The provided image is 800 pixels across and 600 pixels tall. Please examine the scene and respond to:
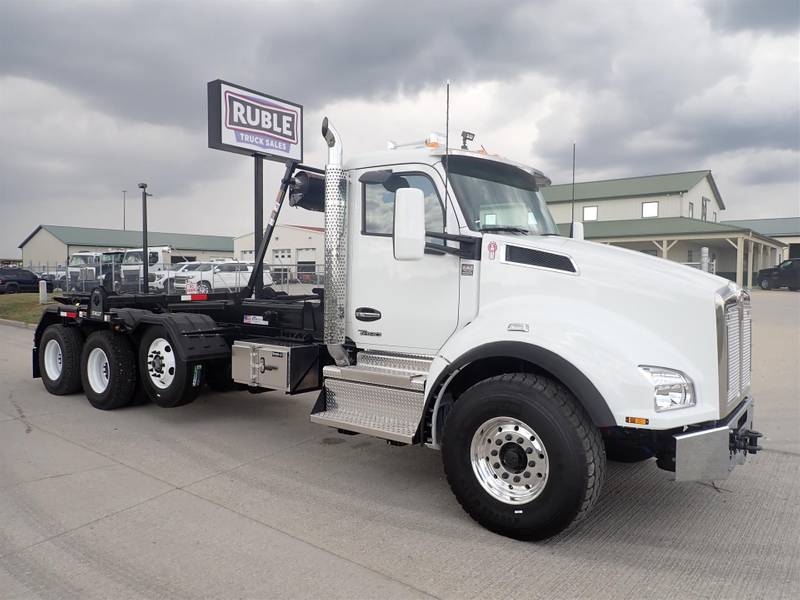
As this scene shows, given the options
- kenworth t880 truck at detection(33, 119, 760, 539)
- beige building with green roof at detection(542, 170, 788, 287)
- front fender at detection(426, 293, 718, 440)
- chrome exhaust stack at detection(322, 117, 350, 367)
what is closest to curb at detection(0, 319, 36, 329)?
kenworth t880 truck at detection(33, 119, 760, 539)

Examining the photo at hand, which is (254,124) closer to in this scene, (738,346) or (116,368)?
(116,368)

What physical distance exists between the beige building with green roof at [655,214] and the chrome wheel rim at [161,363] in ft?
91.3

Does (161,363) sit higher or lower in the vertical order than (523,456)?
higher

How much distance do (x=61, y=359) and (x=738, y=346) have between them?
7835 mm

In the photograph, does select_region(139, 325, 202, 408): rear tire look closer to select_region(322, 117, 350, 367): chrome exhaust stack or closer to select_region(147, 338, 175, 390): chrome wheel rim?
select_region(147, 338, 175, 390): chrome wheel rim

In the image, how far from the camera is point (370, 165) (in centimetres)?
486

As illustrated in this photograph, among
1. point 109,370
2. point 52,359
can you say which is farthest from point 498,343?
point 52,359

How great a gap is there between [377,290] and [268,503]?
5.94 ft

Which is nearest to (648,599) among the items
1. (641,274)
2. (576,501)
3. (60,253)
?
(576,501)

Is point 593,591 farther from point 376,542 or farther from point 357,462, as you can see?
point 357,462

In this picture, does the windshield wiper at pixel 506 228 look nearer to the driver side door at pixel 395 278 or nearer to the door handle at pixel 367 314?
the driver side door at pixel 395 278

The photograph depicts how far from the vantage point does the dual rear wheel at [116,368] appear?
20.0 ft

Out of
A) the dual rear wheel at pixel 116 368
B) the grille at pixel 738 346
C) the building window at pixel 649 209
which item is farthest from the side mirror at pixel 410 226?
the building window at pixel 649 209

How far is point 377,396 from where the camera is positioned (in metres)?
4.55
